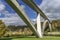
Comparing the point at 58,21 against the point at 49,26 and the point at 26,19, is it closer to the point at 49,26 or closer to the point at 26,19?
the point at 49,26

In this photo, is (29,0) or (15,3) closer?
(15,3)

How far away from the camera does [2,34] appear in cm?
4191

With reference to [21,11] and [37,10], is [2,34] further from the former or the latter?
[21,11]

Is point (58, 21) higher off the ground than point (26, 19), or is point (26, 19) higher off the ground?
point (58, 21)

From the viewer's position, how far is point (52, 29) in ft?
155

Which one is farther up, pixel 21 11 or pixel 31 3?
pixel 31 3

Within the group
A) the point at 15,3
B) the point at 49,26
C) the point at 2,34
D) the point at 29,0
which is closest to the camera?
the point at 15,3

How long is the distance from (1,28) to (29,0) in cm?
2452

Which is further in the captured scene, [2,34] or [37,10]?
[2,34]

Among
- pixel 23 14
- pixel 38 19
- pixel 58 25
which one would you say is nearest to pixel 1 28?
pixel 58 25

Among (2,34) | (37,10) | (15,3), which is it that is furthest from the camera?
(2,34)

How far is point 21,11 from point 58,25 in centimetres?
3778

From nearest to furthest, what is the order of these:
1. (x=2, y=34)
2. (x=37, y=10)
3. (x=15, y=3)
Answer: (x=15, y=3)
(x=37, y=10)
(x=2, y=34)

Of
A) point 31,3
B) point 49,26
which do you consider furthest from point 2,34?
point 31,3
